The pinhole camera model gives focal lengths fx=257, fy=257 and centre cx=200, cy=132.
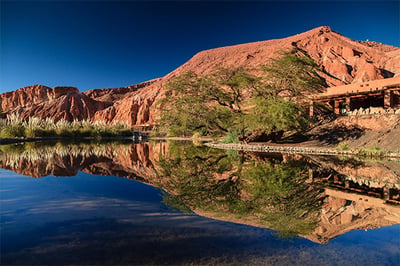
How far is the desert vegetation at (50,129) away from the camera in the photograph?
79.4 feet

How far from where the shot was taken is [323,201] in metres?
4.96

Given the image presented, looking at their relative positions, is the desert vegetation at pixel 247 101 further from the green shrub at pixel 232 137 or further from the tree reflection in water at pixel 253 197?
the tree reflection in water at pixel 253 197

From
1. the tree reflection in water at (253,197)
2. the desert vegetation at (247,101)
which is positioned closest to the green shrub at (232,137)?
the desert vegetation at (247,101)

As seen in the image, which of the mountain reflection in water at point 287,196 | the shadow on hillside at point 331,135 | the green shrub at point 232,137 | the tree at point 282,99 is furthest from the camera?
the green shrub at point 232,137

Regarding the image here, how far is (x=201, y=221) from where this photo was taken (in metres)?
3.88

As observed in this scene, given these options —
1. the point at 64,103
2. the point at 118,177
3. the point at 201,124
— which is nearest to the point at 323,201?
the point at 118,177

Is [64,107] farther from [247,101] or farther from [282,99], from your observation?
[282,99]

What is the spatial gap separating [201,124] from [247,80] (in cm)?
585

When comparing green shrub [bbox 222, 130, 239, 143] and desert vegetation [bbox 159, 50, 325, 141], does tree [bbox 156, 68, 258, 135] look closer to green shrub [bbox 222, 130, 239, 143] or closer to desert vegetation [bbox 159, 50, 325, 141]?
desert vegetation [bbox 159, 50, 325, 141]

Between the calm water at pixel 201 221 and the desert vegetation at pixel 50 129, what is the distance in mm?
21244

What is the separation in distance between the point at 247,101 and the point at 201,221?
19.4 m

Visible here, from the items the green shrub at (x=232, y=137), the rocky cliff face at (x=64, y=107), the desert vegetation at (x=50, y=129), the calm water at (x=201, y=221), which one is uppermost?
the rocky cliff face at (x=64, y=107)

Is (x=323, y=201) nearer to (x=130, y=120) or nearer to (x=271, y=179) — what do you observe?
(x=271, y=179)

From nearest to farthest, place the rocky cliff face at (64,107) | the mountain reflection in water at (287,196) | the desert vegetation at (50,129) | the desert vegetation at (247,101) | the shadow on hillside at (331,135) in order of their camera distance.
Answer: the mountain reflection in water at (287,196), the shadow on hillside at (331,135), the desert vegetation at (247,101), the desert vegetation at (50,129), the rocky cliff face at (64,107)
